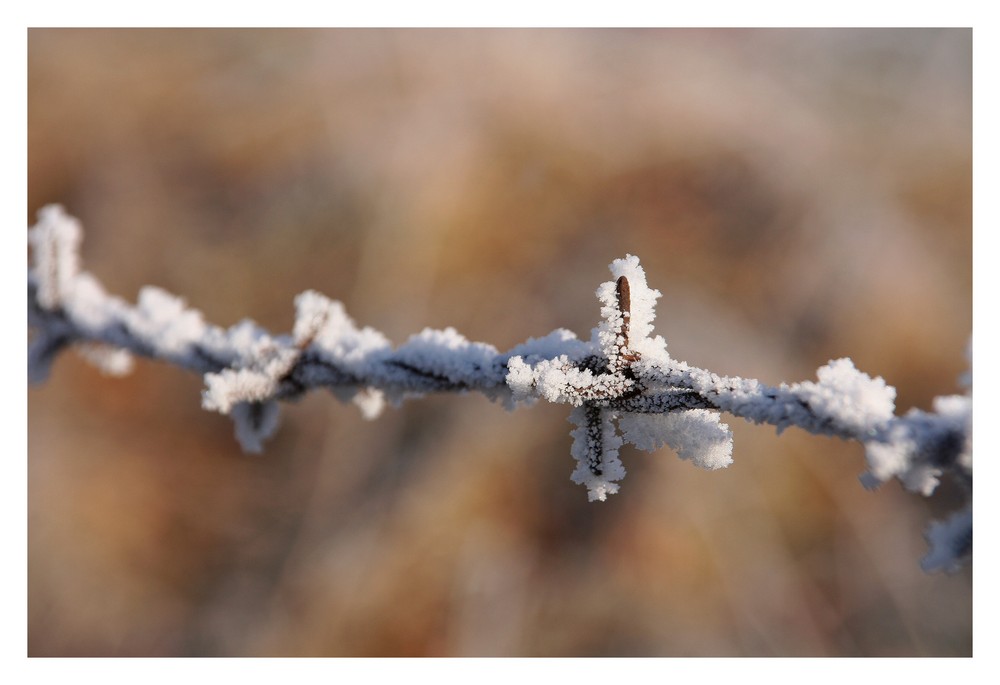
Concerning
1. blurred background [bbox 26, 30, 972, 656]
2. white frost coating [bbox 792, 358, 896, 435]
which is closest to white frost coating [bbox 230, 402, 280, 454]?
white frost coating [bbox 792, 358, 896, 435]

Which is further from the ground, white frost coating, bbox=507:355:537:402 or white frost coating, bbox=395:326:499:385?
white frost coating, bbox=395:326:499:385

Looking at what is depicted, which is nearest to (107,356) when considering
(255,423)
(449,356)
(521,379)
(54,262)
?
(54,262)

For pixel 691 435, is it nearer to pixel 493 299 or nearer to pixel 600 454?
pixel 600 454

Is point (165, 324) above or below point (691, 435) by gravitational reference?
above

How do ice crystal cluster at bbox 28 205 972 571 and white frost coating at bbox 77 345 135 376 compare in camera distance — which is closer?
ice crystal cluster at bbox 28 205 972 571

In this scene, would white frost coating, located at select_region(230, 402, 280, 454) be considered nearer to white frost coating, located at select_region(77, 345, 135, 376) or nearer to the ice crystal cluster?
the ice crystal cluster

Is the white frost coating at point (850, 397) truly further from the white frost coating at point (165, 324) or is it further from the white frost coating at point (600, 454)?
the white frost coating at point (165, 324)
